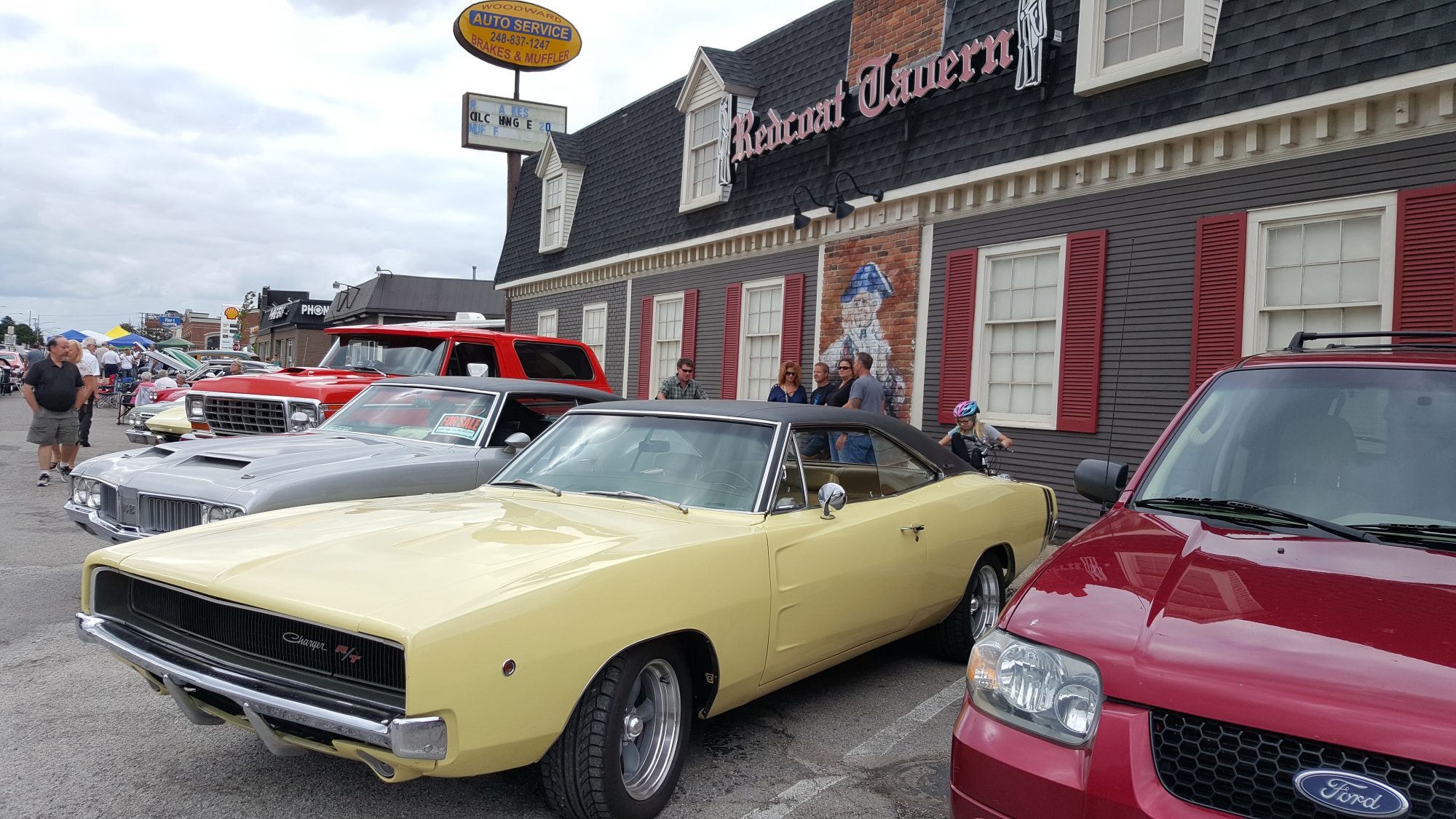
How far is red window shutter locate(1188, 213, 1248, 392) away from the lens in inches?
305

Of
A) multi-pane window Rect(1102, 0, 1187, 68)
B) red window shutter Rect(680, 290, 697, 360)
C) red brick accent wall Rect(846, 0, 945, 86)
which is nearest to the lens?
multi-pane window Rect(1102, 0, 1187, 68)

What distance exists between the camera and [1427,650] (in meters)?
1.89

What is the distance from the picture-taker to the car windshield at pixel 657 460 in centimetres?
387

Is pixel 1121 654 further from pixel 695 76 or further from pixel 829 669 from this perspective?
pixel 695 76

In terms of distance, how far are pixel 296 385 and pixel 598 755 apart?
20.1 feet

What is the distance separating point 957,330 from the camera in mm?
10039

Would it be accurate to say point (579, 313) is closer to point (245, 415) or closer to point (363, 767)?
point (245, 415)

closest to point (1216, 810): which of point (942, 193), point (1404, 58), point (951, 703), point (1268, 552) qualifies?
point (1268, 552)

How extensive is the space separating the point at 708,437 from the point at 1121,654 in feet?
7.50

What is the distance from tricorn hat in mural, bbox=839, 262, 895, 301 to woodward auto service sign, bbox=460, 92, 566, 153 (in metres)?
12.8

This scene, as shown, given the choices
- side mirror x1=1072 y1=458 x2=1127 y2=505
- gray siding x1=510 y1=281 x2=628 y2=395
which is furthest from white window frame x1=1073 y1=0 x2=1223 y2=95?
gray siding x1=510 y1=281 x2=628 y2=395

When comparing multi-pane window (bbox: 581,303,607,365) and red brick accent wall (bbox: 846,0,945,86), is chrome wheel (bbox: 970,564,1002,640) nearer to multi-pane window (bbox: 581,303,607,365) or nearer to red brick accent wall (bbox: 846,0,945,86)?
red brick accent wall (bbox: 846,0,945,86)

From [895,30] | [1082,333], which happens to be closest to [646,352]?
[895,30]

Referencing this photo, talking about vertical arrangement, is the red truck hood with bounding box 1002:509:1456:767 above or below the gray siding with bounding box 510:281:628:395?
below
